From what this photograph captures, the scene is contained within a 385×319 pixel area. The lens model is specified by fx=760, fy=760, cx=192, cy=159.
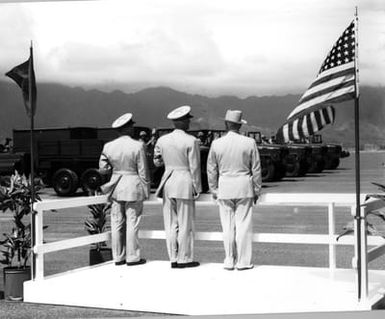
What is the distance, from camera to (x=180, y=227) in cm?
698

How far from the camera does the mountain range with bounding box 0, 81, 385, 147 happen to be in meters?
15.6

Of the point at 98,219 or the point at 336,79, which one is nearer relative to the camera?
the point at 336,79

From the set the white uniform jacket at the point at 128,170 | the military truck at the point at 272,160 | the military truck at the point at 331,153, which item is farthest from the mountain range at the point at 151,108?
the white uniform jacket at the point at 128,170

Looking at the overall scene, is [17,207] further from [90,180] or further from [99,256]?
[90,180]

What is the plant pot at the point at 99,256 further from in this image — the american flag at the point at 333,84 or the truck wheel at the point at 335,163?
the truck wheel at the point at 335,163

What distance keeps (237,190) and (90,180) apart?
12.2 metres

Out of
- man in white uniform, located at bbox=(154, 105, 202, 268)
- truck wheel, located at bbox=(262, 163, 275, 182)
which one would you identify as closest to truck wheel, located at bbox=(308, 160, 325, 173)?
truck wheel, located at bbox=(262, 163, 275, 182)

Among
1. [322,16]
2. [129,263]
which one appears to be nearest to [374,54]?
[322,16]

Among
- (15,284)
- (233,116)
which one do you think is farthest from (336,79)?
(15,284)

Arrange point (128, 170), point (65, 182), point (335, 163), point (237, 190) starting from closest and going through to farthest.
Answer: point (237, 190) → point (128, 170) → point (65, 182) → point (335, 163)

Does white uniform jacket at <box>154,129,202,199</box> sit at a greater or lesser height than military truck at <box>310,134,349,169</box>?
lesser

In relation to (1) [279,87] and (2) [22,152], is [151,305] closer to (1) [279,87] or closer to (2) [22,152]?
(1) [279,87]

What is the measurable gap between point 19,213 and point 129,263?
116 centimetres

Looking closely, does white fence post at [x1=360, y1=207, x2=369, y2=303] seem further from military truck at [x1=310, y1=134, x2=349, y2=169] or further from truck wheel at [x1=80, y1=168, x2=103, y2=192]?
military truck at [x1=310, y1=134, x2=349, y2=169]
